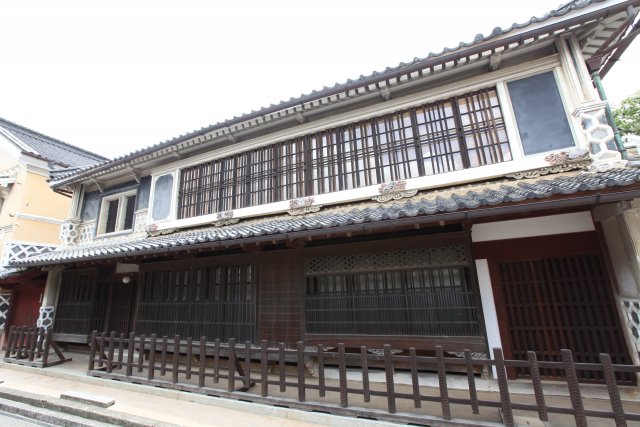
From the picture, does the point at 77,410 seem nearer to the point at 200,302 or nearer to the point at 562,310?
the point at 200,302

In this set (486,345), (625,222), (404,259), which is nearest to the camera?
(625,222)

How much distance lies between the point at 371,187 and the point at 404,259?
2.15m

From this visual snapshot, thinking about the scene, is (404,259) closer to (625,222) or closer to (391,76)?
(625,222)

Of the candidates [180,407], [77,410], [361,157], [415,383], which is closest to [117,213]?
[77,410]

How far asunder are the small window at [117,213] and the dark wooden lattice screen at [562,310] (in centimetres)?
1237

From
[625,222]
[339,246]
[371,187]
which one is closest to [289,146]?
[371,187]

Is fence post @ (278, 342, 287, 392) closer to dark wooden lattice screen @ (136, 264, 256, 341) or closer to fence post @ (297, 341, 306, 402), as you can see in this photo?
fence post @ (297, 341, 306, 402)

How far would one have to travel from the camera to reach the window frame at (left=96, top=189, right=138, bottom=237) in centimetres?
1165

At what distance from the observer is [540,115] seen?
6.48 meters

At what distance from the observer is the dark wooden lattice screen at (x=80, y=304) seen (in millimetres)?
10453

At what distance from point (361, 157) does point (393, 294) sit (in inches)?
144

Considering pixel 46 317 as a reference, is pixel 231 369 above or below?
below

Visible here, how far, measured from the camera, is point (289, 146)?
9141mm

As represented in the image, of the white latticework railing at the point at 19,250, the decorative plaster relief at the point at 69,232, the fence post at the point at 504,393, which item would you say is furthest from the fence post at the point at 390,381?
the white latticework railing at the point at 19,250
